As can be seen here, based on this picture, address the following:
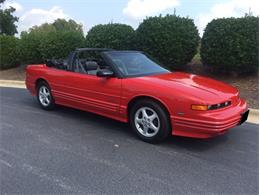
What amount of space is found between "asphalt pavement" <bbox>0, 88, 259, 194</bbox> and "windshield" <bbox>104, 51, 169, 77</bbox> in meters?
1.00

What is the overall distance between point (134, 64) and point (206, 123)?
1907 mm

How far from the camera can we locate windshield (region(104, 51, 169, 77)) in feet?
17.8

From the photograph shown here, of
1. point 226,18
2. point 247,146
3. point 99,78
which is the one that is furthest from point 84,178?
point 226,18

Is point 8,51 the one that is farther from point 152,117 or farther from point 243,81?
point 152,117

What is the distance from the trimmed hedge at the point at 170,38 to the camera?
31.2 ft

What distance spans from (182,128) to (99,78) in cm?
175

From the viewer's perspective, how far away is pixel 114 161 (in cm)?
417

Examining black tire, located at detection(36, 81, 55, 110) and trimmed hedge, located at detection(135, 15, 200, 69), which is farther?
trimmed hedge, located at detection(135, 15, 200, 69)

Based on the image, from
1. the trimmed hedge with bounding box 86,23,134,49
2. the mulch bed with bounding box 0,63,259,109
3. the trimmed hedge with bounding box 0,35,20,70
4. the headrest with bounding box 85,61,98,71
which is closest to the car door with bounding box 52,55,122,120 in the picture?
the headrest with bounding box 85,61,98,71

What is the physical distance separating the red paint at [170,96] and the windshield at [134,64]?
0.88ft

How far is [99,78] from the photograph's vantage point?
5.48 metres

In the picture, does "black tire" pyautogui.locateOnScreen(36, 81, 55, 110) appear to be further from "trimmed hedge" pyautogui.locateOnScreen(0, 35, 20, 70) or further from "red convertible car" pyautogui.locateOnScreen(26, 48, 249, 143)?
"trimmed hedge" pyautogui.locateOnScreen(0, 35, 20, 70)

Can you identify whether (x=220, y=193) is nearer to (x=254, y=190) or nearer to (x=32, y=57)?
(x=254, y=190)

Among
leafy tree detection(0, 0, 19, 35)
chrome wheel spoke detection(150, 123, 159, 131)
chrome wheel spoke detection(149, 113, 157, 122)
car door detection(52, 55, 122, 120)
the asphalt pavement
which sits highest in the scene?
leafy tree detection(0, 0, 19, 35)
